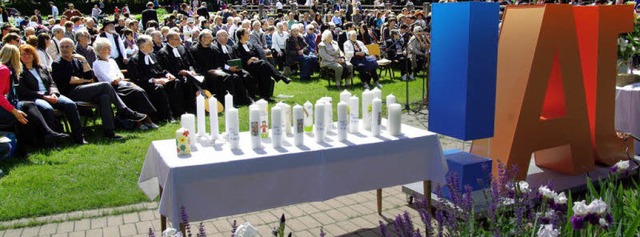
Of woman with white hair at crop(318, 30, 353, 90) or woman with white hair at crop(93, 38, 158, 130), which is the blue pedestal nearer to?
woman with white hair at crop(93, 38, 158, 130)

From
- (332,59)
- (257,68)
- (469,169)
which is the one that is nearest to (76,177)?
(469,169)

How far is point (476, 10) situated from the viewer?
16.0 ft

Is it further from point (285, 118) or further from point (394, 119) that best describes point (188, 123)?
point (394, 119)

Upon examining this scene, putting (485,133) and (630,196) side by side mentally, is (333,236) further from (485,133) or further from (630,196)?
(630,196)

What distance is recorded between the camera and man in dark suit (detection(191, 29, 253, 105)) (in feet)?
34.9

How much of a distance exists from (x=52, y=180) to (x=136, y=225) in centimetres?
183

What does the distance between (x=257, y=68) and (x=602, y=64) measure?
6.91 m

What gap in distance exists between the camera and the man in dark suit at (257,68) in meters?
11.6

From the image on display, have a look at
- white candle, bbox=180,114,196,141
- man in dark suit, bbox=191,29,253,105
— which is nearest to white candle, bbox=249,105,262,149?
white candle, bbox=180,114,196,141

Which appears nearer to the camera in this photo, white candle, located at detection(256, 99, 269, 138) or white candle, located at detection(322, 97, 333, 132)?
white candle, located at detection(256, 99, 269, 138)

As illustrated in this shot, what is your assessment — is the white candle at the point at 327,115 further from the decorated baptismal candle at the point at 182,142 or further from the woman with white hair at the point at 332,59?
the woman with white hair at the point at 332,59

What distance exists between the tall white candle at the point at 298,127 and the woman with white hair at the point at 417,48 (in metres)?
8.15

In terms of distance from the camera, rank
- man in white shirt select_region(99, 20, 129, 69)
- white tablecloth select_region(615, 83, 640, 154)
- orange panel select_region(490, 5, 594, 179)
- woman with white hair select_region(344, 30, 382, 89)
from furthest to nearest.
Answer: woman with white hair select_region(344, 30, 382, 89), man in white shirt select_region(99, 20, 129, 69), white tablecloth select_region(615, 83, 640, 154), orange panel select_region(490, 5, 594, 179)

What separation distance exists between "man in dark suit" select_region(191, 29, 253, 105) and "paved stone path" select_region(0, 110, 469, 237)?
17.5ft
